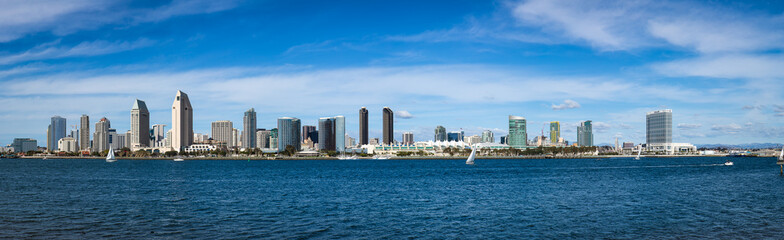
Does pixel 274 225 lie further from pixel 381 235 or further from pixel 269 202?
pixel 269 202

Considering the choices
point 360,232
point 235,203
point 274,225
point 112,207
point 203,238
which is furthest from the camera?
point 235,203

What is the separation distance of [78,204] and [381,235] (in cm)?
3012

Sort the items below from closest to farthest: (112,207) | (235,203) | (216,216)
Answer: (216,216) < (112,207) < (235,203)

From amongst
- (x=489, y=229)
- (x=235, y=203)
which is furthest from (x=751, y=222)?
(x=235, y=203)

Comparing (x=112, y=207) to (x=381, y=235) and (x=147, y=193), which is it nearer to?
(x=147, y=193)

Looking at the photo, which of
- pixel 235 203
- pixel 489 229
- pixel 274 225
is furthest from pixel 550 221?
pixel 235 203

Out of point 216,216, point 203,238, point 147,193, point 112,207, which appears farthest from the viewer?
point 147,193

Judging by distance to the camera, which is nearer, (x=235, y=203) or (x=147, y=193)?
(x=235, y=203)

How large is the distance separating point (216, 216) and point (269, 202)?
10659mm

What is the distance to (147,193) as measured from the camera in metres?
60.7

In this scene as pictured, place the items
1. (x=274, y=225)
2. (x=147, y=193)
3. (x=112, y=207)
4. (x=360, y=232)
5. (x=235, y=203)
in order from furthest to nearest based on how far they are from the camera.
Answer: (x=147, y=193) → (x=235, y=203) → (x=112, y=207) → (x=274, y=225) → (x=360, y=232)

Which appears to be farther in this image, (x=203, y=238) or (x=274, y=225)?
(x=274, y=225)

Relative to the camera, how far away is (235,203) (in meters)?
49.8

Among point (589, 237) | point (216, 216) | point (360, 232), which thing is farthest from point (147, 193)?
point (589, 237)
